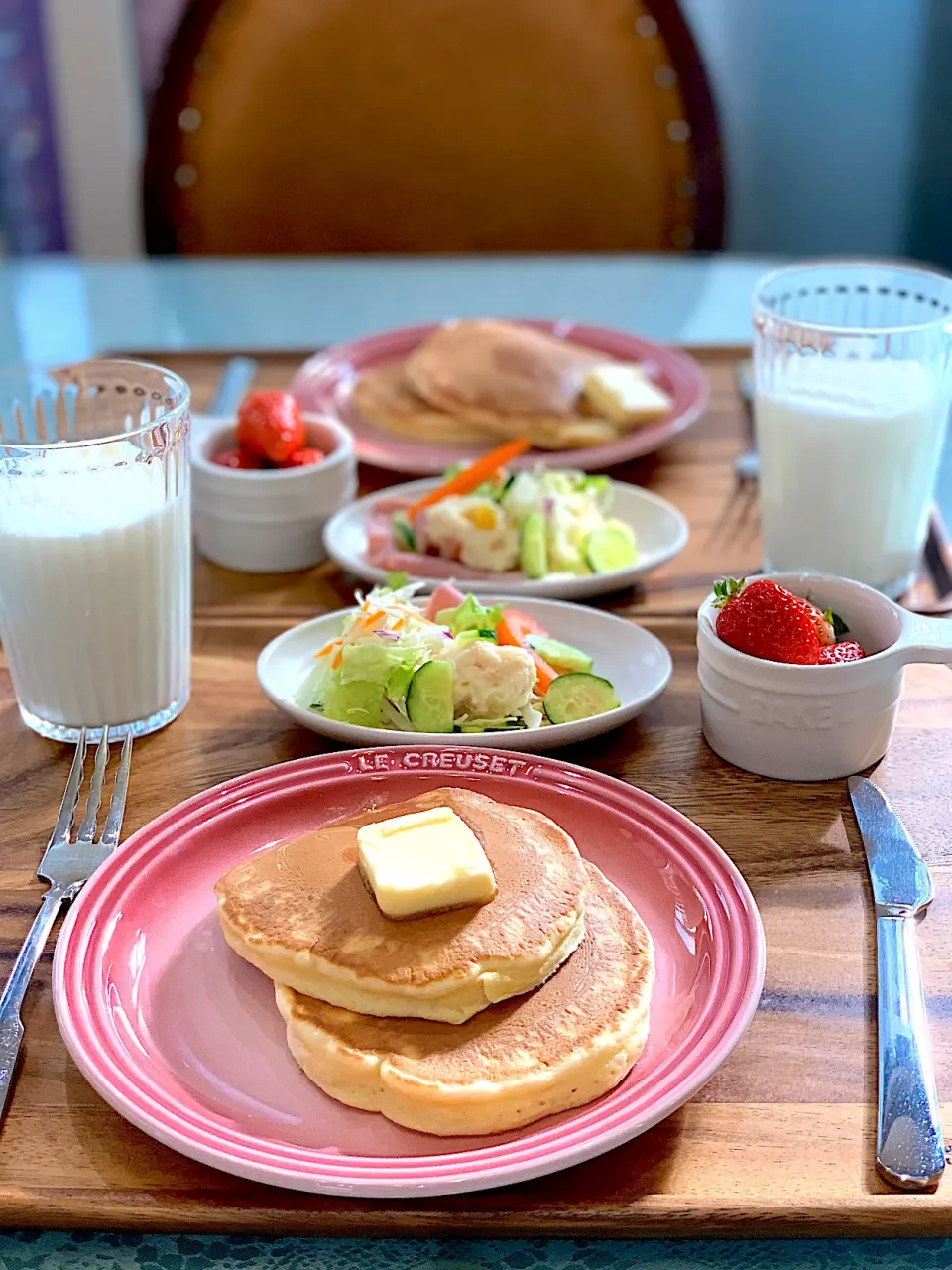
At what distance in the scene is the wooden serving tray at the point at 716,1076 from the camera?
828 mm

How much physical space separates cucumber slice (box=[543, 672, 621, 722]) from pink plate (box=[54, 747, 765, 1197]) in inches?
4.3

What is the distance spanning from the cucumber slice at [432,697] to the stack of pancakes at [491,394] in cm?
72

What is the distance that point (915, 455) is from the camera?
154 cm

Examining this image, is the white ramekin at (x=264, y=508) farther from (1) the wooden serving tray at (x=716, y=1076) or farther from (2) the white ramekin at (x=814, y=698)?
(2) the white ramekin at (x=814, y=698)

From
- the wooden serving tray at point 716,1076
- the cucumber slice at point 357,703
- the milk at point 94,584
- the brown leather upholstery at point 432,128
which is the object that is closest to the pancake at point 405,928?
the wooden serving tray at point 716,1076

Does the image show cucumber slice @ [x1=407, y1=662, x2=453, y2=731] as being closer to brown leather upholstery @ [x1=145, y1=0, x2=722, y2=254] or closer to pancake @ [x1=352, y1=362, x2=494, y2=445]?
pancake @ [x1=352, y1=362, x2=494, y2=445]

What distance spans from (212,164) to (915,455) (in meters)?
1.77

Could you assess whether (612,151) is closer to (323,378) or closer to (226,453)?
(323,378)

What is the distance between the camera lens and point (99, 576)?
1.30m

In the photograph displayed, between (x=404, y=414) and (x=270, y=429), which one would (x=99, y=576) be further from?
(x=404, y=414)

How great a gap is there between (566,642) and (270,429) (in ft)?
1.56

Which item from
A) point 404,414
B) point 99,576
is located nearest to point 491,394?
point 404,414

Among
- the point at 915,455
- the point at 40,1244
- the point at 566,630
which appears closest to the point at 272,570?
the point at 566,630

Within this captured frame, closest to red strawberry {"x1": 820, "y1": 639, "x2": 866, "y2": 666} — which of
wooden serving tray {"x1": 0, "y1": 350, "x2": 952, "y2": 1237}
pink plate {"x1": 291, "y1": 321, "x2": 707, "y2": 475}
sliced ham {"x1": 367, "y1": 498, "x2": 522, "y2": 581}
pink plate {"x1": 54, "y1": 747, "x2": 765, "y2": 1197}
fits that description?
wooden serving tray {"x1": 0, "y1": 350, "x2": 952, "y2": 1237}
